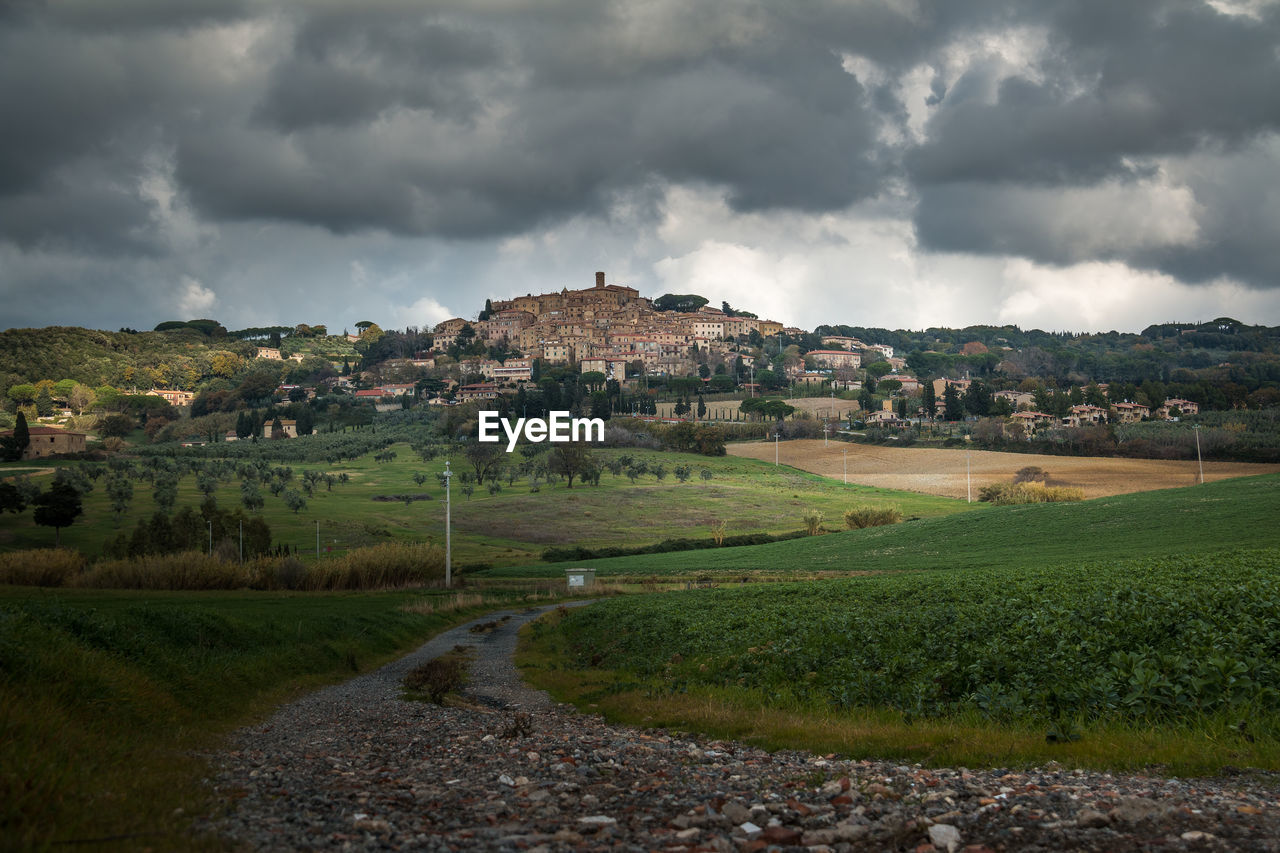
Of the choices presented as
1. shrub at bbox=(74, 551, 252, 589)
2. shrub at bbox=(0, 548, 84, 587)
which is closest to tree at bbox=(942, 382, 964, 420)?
shrub at bbox=(74, 551, 252, 589)

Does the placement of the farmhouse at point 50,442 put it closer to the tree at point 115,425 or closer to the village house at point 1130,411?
the tree at point 115,425

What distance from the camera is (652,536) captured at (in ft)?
295

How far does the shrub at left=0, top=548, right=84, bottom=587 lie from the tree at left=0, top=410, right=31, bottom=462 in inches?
2916

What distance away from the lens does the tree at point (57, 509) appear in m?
76.2

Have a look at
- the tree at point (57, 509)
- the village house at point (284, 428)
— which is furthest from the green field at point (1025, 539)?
the village house at point (284, 428)

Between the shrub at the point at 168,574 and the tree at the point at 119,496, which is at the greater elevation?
the tree at the point at 119,496

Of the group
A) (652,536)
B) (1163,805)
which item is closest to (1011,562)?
(1163,805)

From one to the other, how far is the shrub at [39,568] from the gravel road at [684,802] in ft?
158

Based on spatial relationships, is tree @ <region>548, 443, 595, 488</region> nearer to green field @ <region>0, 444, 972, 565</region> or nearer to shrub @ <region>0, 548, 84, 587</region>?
green field @ <region>0, 444, 972, 565</region>

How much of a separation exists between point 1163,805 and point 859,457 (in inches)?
5054

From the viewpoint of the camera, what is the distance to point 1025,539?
52.1 meters

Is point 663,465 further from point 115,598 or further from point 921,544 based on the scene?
point 115,598

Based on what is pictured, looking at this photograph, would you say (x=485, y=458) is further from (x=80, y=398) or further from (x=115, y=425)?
(x=80, y=398)

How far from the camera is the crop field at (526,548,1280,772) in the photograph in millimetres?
10461
